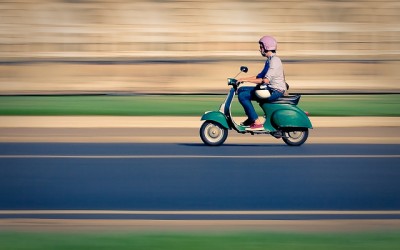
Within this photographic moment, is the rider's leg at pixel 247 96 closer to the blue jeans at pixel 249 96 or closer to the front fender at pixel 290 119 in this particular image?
the blue jeans at pixel 249 96

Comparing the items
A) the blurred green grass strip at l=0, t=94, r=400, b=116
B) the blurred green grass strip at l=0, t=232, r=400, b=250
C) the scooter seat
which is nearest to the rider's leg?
the scooter seat

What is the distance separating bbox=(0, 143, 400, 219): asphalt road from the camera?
24.8 feet

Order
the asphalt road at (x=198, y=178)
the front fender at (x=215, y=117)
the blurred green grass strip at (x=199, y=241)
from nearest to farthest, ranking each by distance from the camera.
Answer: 1. the blurred green grass strip at (x=199, y=241)
2. the asphalt road at (x=198, y=178)
3. the front fender at (x=215, y=117)

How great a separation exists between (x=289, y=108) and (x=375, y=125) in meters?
3.67

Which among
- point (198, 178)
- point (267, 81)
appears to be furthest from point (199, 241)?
point (267, 81)

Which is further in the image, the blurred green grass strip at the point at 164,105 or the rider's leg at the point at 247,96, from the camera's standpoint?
the blurred green grass strip at the point at 164,105

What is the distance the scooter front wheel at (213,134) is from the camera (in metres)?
11.9

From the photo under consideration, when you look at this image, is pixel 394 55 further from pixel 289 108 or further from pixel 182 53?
pixel 289 108

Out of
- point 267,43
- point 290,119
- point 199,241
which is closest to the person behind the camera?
point 199,241

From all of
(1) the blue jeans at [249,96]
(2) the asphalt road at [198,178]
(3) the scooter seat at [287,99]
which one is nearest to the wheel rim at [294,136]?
(2) the asphalt road at [198,178]

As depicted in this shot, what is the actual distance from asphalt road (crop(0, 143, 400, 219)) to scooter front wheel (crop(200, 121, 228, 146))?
24 centimetres

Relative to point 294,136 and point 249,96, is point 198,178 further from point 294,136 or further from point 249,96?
point 294,136

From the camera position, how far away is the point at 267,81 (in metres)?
11.3

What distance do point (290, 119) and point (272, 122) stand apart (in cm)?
24
